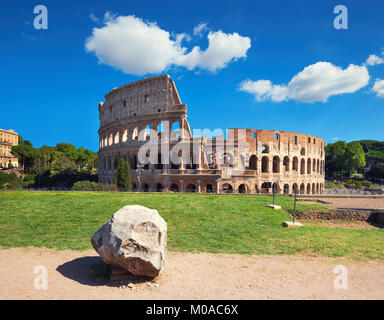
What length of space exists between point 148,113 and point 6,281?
29.6 meters

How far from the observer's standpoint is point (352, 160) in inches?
2207

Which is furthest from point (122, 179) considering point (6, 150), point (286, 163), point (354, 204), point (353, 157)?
point (6, 150)

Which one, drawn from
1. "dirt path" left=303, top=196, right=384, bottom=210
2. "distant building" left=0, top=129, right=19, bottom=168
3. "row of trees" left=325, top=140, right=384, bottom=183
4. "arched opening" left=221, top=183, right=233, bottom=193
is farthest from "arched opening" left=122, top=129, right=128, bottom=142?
"row of trees" left=325, top=140, right=384, bottom=183

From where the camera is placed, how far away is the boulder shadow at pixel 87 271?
5729 millimetres

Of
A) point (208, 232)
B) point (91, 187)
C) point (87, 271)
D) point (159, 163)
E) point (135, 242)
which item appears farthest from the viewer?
point (159, 163)

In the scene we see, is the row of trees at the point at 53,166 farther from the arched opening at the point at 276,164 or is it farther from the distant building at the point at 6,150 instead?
the arched opening at the point at 276,164

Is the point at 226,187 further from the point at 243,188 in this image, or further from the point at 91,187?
the point at 91,187

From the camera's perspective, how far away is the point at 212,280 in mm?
5730

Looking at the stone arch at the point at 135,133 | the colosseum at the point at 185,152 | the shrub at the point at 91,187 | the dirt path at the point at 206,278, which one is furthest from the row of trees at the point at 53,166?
the dirt path at the point at 206,278

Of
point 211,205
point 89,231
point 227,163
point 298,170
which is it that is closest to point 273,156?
point 298,170

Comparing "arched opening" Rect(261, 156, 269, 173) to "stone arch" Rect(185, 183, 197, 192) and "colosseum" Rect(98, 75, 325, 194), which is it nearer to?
"colosseum" Rect(98, 75, 325, 194)

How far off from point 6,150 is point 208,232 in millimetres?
78532

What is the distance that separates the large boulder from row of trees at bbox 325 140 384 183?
65.1m

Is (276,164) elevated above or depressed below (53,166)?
above
